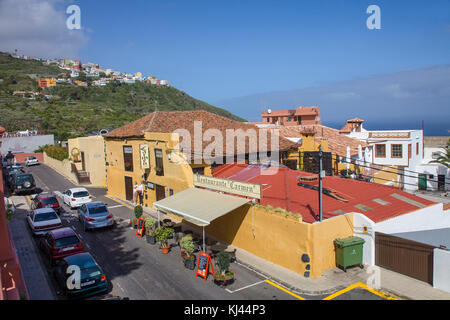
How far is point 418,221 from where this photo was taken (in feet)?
51.0

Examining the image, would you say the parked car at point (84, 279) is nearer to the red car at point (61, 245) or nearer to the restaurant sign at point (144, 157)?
the red car at point (61, 245)

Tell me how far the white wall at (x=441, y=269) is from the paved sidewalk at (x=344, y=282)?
21cm

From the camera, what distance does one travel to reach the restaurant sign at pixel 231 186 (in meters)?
15.9

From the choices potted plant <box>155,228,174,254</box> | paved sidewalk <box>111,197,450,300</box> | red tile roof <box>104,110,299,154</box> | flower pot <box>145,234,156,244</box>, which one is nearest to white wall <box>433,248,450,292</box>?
paved sidewalk <box>111,197,450,300</box>

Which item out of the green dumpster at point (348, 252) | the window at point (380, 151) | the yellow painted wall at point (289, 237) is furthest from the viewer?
the window at point (380, 151)

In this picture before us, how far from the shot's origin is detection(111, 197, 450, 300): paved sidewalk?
11.5 m

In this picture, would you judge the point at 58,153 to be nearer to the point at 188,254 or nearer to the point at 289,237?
the point at 188,254

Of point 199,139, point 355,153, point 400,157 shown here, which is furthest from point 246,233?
point 400,157

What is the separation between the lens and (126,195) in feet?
94.1

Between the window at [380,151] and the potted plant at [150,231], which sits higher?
the window at [380,151]

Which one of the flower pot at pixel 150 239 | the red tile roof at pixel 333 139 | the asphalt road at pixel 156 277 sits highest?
the red tile roof at pixel 333 139

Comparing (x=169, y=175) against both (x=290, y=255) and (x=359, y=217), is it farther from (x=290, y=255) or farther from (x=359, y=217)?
(x=359, y=217)

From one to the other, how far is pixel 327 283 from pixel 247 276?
3.02m

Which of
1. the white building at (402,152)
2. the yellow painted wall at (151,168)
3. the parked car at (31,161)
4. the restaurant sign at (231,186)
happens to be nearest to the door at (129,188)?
the yellow painted wall at (151,168)
